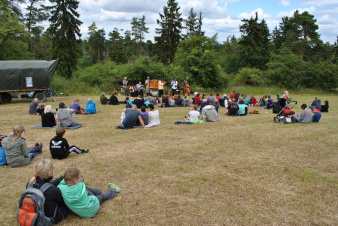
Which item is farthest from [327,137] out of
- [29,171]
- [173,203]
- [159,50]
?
[159,50]

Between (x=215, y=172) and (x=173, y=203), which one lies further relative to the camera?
(x=215, y=172)

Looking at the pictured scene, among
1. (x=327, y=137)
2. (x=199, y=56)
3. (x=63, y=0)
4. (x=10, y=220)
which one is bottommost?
(x=10, y=220)

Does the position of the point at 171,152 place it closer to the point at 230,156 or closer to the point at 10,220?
the point at 230,156

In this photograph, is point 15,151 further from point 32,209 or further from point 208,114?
point 208,114

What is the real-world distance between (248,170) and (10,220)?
189 inches

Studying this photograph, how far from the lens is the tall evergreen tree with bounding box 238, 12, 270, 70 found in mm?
45281

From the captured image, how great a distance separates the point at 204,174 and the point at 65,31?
1344 inches

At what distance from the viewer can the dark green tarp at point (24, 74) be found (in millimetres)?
18297

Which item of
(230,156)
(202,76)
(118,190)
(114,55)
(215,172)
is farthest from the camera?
(114,55)

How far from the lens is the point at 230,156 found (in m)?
7.45

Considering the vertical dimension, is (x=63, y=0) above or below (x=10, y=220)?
above

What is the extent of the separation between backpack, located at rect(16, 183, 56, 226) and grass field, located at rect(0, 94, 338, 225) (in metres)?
0.54

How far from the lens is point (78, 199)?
4.29 metres

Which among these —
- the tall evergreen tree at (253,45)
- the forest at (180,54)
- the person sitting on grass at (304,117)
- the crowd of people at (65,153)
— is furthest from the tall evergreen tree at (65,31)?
the person sitting on grass at (304,117)
